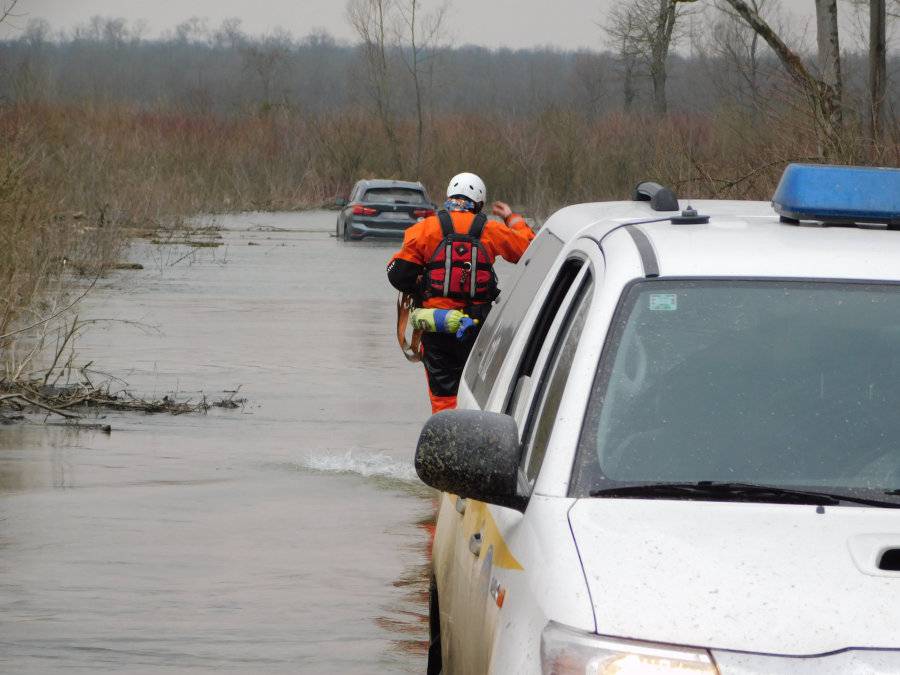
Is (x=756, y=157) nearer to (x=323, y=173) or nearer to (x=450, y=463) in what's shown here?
(x=450, y=463)

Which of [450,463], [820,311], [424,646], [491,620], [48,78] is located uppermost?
[48,78]

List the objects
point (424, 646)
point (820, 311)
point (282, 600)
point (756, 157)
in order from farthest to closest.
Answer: point (756, 157)
point (282, 600)
point (424, 646)
point (820, 311)

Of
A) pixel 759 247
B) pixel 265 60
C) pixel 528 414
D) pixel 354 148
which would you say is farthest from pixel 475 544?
pixel 265 60

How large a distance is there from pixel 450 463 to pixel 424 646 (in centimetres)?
298

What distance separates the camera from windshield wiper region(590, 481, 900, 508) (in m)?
3.17

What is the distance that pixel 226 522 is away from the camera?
815 centimetres

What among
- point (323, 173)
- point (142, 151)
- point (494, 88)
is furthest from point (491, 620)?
point (494, 88)

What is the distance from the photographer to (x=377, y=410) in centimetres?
1217

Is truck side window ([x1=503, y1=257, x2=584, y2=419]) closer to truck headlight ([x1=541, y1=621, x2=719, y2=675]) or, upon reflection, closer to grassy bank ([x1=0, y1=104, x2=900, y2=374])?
truck headlight ([x1=541, y1=621, x2=719, y2=675])

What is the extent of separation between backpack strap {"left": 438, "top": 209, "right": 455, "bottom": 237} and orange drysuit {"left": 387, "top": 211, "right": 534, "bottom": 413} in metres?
0.03

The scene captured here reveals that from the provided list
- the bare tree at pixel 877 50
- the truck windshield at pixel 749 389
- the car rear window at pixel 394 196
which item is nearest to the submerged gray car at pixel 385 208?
the car rear window at pixel 394 196

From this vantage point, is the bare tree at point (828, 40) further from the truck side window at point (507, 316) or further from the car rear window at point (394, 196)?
the truck side window at point (507, 316)

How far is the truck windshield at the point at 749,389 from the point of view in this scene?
330 cm

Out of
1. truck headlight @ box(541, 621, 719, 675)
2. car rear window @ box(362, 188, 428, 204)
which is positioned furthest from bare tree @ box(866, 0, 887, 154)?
truck headlight @ box(541, 621, 719, 675)
